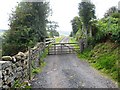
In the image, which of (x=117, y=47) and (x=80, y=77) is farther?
(x=117, y=47)

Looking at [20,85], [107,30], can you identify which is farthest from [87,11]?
[20,85]

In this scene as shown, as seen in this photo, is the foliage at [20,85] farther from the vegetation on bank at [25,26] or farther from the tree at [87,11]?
the tree at [87,11]

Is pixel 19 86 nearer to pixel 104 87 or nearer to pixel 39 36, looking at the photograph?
pixel 104 87

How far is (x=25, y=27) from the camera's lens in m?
18.2

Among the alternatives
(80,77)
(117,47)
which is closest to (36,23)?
(117,47)

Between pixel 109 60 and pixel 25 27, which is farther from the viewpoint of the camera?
pixel 25 27

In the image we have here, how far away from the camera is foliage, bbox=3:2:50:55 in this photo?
17.0m

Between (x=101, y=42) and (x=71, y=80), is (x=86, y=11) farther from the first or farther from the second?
(x=71, y=80)

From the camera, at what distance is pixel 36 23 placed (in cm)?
2053

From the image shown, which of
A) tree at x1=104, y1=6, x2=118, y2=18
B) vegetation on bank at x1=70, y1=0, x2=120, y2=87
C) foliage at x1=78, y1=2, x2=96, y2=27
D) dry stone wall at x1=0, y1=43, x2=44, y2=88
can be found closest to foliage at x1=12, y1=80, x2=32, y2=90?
dry stone wall at x1=0, y1=43, x2=44, y2=88

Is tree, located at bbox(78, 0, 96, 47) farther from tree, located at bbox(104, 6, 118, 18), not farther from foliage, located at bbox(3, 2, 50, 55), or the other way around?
tree, located at bbox(104, 6, 118, 18)

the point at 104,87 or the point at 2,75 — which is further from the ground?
the point at 2,75

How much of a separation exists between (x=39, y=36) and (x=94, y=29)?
4470 mm

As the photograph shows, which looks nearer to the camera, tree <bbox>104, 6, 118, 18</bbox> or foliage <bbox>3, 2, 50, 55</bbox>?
foliage <bbox>3, 2, 50, 55</bbox>
